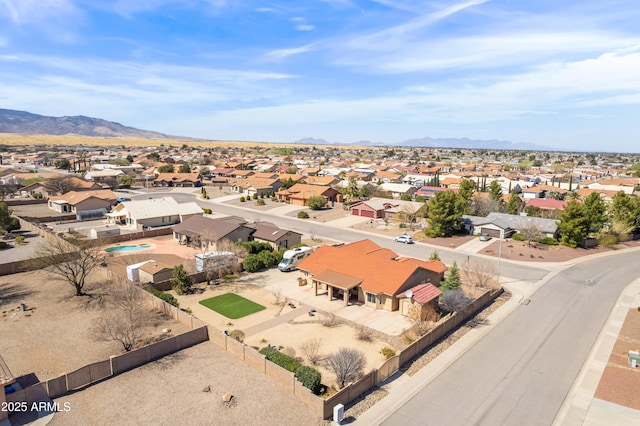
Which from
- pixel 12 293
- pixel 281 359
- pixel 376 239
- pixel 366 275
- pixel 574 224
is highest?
pixel 574 224

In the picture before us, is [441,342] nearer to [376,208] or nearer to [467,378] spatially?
[467,378]

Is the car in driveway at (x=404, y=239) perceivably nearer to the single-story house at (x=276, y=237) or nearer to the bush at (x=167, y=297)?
the single-story house at (x=276, y=237)

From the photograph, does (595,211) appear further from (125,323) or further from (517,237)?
(125,323)

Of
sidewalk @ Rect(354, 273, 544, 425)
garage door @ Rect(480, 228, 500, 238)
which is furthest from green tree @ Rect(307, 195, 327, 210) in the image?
sidewalk @ Rect(354, 273, 544, 425)

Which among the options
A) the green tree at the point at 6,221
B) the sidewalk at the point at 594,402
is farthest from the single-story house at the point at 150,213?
the sidewalk at the point at 594,402

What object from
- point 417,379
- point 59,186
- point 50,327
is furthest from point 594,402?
point 59,186

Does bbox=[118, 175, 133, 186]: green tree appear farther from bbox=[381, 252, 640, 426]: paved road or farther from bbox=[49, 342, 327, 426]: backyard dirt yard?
bbox=[381, 252, 640, 426]: paved road
